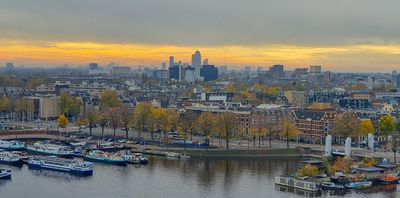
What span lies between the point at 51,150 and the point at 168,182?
7584mm

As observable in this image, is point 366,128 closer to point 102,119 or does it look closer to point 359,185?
point 359,185

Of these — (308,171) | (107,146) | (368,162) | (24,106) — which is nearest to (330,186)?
(308,171)

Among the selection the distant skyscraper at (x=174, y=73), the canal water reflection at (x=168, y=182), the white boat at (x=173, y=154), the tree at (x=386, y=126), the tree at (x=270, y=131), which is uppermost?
the distant skyscraper at (x=174, y=73)

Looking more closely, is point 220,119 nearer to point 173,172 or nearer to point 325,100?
point 173,172

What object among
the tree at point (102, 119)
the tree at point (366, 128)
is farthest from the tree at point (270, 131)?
the tree at point (102, 119)

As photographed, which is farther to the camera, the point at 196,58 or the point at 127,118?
the point at 196,58

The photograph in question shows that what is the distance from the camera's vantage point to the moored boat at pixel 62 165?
2303 centimetres

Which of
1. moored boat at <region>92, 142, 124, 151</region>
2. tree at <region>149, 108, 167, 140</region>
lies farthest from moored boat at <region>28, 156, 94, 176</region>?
tree at <region>149, 108, 167, 140</region>

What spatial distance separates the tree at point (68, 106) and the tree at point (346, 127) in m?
15.7

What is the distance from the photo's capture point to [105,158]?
84.9ft

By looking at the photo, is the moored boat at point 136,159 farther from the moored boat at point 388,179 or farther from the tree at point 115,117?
the moored boat at point 388,179

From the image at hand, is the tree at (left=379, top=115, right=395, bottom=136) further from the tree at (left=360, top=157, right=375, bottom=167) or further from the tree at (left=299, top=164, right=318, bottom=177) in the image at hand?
the tree at (left=299, top=164, right=318, bottom=177)

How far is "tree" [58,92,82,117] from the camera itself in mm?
40219

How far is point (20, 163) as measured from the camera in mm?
25203
